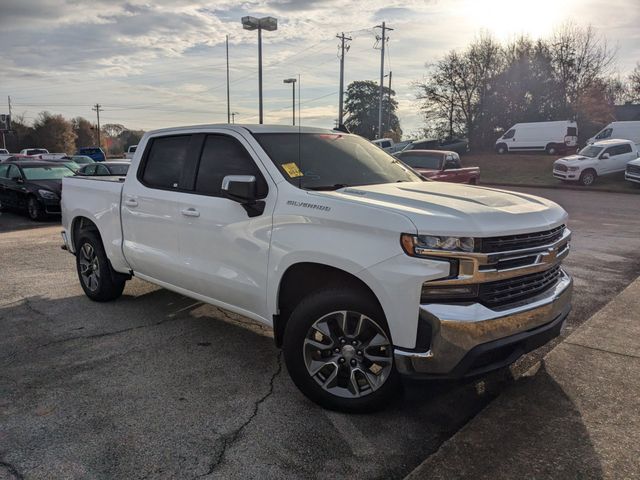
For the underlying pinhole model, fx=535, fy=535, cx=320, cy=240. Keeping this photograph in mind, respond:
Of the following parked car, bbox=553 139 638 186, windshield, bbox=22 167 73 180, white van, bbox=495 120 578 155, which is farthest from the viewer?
white van, bbox=495 120 578 155

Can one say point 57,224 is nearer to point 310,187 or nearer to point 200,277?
point 200,277

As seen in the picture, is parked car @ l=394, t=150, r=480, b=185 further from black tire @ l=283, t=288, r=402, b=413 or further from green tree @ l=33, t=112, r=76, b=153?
green tree @ l=33, t=112, r=76, b=153

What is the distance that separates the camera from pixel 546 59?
44.2 metres

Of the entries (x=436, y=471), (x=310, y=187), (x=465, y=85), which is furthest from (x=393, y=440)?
(x=465, y=85)

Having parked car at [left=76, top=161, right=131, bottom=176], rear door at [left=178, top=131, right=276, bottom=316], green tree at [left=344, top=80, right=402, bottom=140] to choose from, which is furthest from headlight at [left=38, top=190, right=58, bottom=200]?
green tree at [left=344, top=80, right=402, bottom=140]

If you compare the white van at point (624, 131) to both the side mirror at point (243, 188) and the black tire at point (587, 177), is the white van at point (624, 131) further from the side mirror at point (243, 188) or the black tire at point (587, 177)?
the side mirror at point (243, 188)

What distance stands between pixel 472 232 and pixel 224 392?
203 centimetres

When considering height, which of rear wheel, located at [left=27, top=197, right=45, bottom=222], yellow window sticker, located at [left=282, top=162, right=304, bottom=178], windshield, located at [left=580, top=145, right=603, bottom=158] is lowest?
rear wheel, located at [left=27, top=197, right=45, bottom=222]

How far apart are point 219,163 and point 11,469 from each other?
247 centimetres

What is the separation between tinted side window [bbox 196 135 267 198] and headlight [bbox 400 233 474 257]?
1.44 meters

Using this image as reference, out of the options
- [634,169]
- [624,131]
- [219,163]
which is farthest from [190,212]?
[624,131]

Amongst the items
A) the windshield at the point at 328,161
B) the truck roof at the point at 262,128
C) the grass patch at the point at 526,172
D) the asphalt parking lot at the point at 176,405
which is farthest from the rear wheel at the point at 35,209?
the grass patch at the point at 526,172

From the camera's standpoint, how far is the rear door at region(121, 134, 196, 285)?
4.52 metres

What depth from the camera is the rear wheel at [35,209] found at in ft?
42.6
